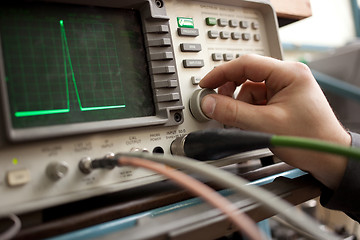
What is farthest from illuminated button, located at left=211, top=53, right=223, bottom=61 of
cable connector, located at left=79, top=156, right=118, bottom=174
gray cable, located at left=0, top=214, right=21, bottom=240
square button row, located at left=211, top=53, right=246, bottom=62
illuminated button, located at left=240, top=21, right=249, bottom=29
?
gray cable, located at left=0, top=214, right=21, bottom=240

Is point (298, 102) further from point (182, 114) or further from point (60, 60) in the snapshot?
point (60, 60)

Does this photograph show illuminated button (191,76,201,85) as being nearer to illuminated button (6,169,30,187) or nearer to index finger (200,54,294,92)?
index finger (200,54,294,92)

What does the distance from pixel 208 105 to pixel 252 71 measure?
107mm

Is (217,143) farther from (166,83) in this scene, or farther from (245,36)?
(245,36)

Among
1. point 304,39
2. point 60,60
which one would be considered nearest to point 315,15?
point 304,39

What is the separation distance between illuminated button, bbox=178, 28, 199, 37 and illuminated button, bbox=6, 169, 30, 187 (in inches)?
13.8

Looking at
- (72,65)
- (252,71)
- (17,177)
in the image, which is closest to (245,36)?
(252,71)

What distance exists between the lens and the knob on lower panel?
572 mm

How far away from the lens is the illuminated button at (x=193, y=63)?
23.2 inches

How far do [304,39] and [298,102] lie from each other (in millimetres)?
2145

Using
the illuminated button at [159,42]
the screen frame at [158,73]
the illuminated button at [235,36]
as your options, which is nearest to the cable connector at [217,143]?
the screen frame at [158,73]

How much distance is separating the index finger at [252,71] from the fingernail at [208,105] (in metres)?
0.04

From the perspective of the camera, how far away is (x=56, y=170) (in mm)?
406

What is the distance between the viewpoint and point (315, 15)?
260cm
